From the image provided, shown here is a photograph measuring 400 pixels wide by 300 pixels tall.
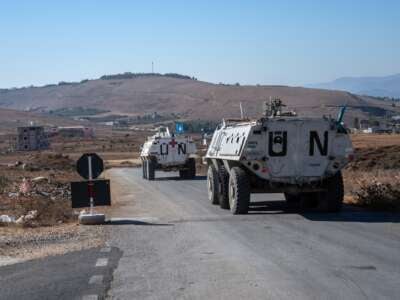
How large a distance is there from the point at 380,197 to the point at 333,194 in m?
1.71

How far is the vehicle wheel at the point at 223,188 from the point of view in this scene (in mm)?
19672

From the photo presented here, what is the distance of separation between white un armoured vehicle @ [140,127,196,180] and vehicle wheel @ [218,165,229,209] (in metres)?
18.3

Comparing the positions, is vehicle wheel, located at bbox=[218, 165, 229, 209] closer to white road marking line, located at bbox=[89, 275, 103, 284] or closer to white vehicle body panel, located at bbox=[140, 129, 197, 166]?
white road marking line, located at bbox=[89, 275, 103, 284]

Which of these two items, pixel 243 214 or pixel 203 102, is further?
pixel 203 102

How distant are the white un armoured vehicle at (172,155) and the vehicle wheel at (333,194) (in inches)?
822

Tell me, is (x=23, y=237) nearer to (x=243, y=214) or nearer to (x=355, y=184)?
(x=243, y=214)

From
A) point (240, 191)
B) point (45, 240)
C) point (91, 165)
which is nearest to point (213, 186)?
point (240, 191)

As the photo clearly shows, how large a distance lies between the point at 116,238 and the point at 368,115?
124 m

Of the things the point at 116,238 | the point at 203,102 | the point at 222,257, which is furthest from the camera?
the point at 203,102

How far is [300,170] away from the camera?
17.6 m

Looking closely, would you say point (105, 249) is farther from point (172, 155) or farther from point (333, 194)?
point (172, 155)

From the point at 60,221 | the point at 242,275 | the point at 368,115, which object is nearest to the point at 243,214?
the point at 60,221

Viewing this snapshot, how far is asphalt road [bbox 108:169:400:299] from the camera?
8875mm

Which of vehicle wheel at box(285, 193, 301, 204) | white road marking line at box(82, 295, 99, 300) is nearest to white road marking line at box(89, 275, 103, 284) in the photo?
white road marking line at box(82, 295, 99, 300)
